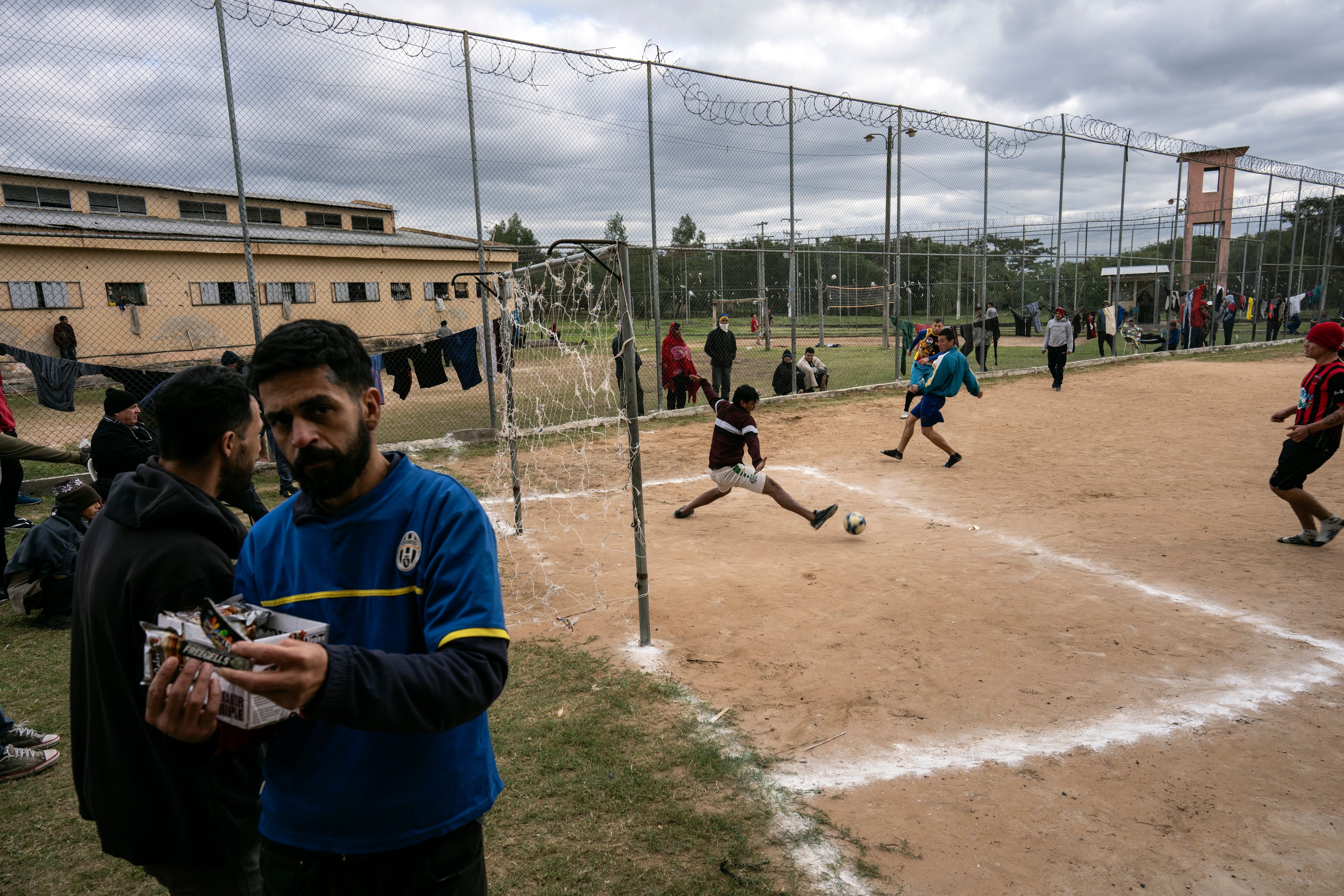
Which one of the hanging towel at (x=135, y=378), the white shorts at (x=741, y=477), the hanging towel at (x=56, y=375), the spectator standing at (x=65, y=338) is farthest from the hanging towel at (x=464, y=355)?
the spectator standing at (x=65, y=338)

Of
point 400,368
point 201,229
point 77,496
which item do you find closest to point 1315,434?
point 400,368

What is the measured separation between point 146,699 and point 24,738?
320 centimetres

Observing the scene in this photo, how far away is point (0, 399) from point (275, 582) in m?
7.81

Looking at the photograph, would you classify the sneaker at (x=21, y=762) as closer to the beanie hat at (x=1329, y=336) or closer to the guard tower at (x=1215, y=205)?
the beanie hat at (x=1329, y=336)

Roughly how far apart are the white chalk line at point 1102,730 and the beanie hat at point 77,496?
4.81 metres

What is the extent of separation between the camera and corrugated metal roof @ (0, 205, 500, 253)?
19047 mm

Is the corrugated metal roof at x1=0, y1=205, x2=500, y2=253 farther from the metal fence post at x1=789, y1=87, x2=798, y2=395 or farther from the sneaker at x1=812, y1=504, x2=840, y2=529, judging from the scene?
the sneaker at x1=812, y1=504, x2=840, y2=529

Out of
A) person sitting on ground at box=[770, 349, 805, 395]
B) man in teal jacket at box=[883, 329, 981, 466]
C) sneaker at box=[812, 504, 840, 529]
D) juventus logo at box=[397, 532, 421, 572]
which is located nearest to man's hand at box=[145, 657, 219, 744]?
juventus logo at box=[397, 532, 421, 572]

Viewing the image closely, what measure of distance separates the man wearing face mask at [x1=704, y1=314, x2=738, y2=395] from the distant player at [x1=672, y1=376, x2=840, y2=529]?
22.7 feet

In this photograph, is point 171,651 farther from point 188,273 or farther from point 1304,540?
point 188,273

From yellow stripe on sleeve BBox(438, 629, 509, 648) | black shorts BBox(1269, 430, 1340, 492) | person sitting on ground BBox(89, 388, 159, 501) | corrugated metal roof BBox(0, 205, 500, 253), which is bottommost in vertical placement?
black shorts BBox(1269, 430, 1340, 492)

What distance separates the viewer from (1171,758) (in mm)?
3604

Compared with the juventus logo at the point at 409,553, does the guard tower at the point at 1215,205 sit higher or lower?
higher

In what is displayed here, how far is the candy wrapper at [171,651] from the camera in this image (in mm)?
1215
